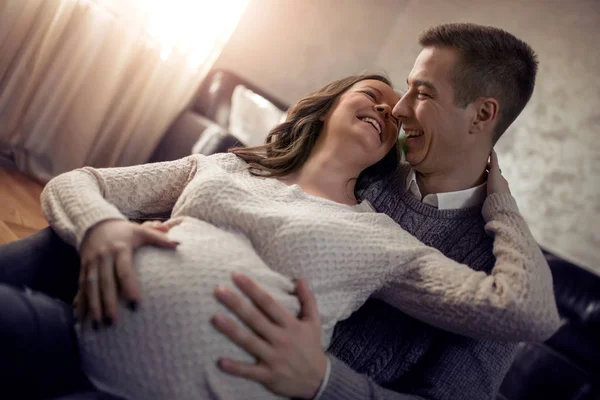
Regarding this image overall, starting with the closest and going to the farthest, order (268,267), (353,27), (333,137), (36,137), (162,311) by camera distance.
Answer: (162,311)
(268,267)
(333,137)
(36,137)
(353,27)

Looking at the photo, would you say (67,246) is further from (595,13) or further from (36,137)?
(595,13)

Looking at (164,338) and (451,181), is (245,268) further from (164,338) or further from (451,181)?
(451,181)

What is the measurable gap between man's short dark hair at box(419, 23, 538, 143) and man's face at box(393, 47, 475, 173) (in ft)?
0.08

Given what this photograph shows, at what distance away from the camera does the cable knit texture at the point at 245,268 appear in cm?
70

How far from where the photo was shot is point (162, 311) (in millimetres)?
709

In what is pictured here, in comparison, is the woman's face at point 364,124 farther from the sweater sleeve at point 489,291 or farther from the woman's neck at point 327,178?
the sweater sleeve at point 489,291

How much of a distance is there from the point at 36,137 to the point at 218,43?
1161 millimetres

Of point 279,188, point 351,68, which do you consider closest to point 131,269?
point 279,188

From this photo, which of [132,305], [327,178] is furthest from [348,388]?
[327,178]

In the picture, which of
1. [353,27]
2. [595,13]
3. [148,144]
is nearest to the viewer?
[595,13]

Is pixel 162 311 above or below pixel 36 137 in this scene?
above

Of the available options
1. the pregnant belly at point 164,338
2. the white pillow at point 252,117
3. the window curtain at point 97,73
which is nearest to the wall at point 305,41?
the window curtain at point 97,73

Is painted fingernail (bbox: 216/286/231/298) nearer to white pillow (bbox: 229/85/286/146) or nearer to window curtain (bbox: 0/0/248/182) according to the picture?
white pillow (bbox: 229/85/286/146)

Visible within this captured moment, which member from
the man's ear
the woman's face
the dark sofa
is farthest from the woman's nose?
the dark sofa
